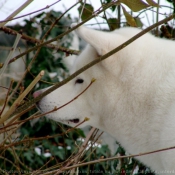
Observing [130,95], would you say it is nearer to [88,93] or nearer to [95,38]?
[88,93]

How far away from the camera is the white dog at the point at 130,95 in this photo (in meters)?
2.05

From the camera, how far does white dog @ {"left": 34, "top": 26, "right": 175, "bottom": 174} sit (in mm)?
2051

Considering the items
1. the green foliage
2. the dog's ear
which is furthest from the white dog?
the green foliage

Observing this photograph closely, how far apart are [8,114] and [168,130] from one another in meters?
0.83

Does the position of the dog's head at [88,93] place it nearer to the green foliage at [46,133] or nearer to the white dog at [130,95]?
the white dog at [130,95]

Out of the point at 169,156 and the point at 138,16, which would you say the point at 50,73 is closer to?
the point at 138,16

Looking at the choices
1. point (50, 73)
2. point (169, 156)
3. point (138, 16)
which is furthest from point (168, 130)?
point (50, 73)

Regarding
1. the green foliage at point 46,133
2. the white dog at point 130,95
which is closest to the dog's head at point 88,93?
the white dog at point 130,95

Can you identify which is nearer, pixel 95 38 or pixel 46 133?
pixel 95 38

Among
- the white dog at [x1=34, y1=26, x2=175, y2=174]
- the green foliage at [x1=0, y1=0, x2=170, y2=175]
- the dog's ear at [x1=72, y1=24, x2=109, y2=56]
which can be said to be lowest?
the green foliage at [x1=0, y1=0, x2=170, y2=175]

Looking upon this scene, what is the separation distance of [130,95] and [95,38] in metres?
0.36

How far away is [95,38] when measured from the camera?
2076mm

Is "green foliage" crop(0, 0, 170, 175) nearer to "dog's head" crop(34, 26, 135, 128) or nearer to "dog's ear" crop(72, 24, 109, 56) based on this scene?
"dog's head" crop(34, 26, 135, 128)

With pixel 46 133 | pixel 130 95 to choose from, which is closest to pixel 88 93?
pixel 130 95
